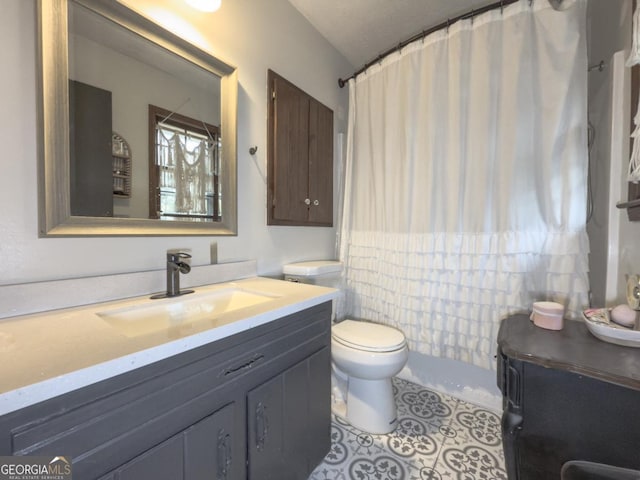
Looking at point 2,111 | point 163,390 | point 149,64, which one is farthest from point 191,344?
point 149,64

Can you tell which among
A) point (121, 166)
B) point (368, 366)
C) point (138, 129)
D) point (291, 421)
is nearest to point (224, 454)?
point (291, 421)

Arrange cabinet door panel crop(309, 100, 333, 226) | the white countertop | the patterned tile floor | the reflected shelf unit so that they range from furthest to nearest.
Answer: cabinet door panel crop(309, 100, 333, 226) → the patterned tile floor → the reflected shelf unit → the white countertop

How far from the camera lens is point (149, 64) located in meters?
1.06

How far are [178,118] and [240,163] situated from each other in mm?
332

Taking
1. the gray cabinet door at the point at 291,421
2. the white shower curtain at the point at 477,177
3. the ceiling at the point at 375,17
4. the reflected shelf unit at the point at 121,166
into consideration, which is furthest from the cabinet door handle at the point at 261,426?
the ceiling at the point at 375,17

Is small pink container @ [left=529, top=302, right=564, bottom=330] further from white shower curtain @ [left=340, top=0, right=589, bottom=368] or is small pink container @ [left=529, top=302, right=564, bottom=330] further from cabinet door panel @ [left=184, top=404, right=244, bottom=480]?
cabinet door panel @ [left=184, top=404, right=244, bottom=480]

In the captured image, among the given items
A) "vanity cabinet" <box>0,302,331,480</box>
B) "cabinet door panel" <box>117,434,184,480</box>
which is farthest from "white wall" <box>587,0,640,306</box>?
"cabinet door panel" <box>117,434,184,480</box>

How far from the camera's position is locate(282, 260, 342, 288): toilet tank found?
1592 mm

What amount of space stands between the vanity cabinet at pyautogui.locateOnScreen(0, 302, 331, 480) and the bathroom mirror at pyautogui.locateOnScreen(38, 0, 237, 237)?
599mm

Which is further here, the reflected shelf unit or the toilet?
the toilet

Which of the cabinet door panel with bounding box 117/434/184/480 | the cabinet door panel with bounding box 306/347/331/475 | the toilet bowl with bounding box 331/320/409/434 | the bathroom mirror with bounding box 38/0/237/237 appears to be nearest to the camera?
the cabinet door panel with bounding box 117/434/184/480

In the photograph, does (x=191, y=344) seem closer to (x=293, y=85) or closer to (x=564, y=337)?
(x=564, y=337)

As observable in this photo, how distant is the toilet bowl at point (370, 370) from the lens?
1.36 m

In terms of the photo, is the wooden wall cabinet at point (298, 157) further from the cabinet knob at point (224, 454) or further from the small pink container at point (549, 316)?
the small pink container at point (549, 316)
